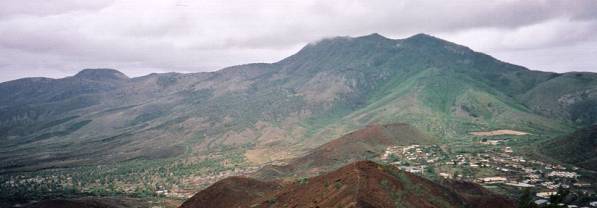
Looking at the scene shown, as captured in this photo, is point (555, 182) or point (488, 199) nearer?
point (488, 199)

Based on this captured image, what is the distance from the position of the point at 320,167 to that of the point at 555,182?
245ft

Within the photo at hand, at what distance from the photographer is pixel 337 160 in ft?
591

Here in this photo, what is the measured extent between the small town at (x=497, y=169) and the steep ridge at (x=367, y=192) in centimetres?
3133

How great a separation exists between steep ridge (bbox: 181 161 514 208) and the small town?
31.3 meters

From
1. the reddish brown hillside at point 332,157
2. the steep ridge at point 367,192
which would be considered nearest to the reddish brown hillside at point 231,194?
the steep ridge at point 367,192

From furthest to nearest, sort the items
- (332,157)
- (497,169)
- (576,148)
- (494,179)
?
1. (332,157)
2. (576,148)
3. (497,169)
4. (494,179)

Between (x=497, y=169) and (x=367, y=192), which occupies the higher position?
(x=367, y=192)

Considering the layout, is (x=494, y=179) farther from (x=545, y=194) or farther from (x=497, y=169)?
(x=545, y=194)

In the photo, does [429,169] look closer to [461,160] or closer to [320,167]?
[461,160]

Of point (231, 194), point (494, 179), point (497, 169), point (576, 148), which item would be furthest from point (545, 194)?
point (231, 194)

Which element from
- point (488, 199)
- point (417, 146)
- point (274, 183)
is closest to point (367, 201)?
point (488, 199)

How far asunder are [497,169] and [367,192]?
299 feet

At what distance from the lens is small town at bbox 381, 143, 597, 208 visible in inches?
5089

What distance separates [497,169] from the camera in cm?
15162
